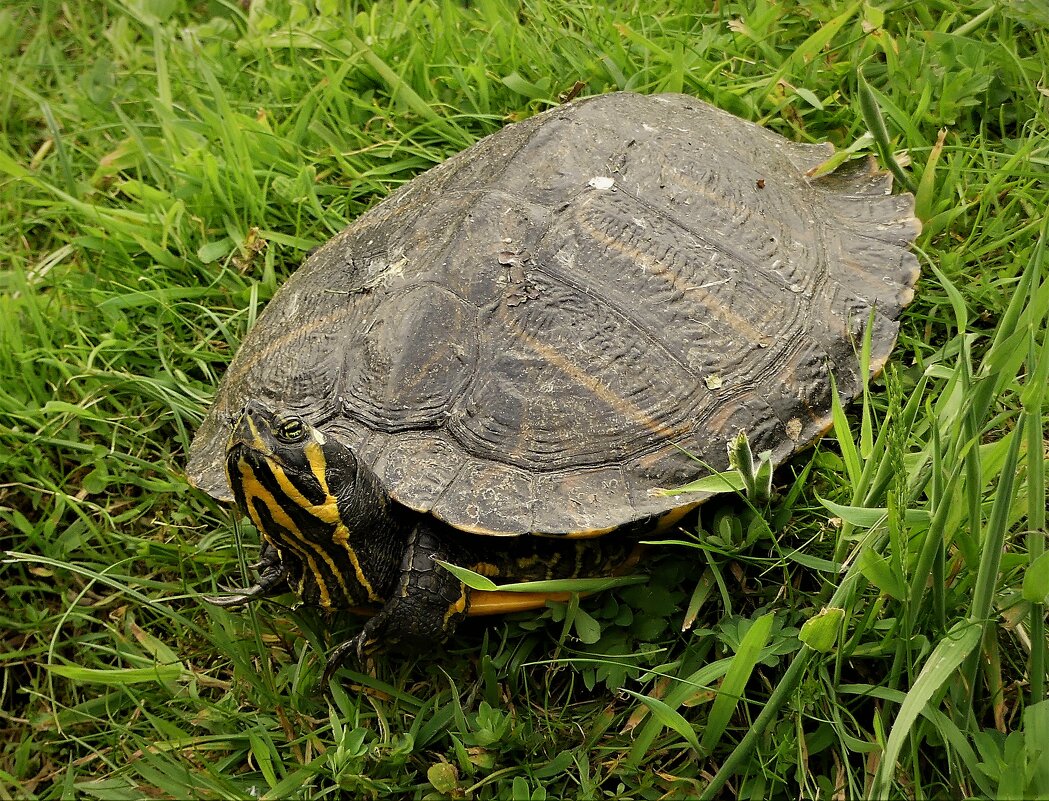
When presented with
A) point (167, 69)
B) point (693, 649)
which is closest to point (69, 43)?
point (167, 69)

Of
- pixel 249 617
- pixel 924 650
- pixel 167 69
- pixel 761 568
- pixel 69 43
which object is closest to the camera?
pixel 924 650

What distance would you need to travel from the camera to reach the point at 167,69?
4113mm

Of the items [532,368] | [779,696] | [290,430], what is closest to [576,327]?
[532,368]

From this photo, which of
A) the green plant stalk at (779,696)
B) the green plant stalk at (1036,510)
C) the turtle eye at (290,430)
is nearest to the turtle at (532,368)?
the turtle eye at (290,430)

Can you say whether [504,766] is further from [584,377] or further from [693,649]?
[584,377]

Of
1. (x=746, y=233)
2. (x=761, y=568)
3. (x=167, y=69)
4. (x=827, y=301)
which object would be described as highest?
(x=167, y=69)

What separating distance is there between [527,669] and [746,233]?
1425 mm

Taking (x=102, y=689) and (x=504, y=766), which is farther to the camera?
(x=102, y=689)

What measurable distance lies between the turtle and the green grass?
0.67ft

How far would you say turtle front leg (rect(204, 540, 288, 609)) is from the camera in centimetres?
260

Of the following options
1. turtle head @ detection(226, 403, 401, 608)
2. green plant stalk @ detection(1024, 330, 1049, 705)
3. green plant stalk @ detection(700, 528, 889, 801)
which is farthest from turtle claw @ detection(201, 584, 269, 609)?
green plant stalk @ detection(1024, 330, 1049, 705)

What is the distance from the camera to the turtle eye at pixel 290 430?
214 cm

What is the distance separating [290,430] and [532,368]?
649 millimetres

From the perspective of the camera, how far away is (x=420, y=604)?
2354mm
